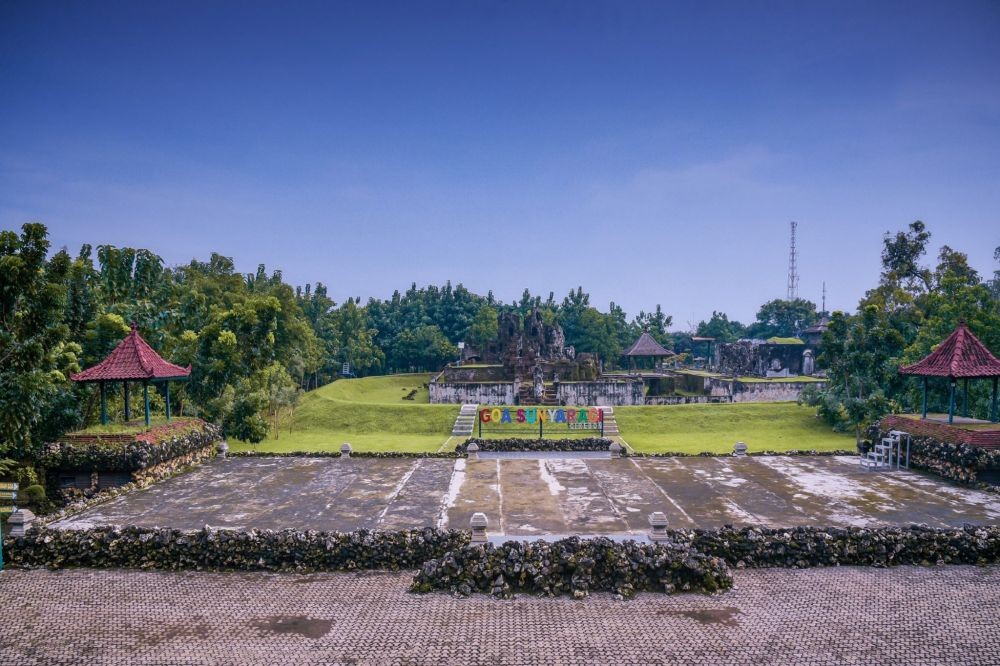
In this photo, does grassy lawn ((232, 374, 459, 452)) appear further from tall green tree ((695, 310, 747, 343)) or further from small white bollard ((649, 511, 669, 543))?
tall green tree ((695, 310, 747, 343))

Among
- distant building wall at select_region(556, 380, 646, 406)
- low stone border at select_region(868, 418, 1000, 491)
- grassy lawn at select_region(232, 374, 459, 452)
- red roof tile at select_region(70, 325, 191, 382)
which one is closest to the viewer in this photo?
low stone border at select_region(868, 418, 1000, 491)

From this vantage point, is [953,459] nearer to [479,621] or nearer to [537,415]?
[537,415]

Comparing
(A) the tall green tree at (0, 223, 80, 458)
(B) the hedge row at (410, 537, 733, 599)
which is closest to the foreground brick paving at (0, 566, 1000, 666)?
A: (B) the hedge row at (410, 537, 733, 599)

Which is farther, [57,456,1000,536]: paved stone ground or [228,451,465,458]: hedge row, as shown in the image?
[228,451,465,458]: hedge row

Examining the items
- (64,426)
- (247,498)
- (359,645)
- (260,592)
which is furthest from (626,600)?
(64,426)

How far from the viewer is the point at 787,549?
9.97m

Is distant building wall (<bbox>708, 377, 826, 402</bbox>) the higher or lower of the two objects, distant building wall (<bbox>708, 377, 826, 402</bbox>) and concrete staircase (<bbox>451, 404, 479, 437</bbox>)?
the higher

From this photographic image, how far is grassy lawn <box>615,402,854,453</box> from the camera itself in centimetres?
2280

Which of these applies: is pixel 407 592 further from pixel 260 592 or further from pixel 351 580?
pixel 260 592

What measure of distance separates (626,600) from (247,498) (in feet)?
30.8

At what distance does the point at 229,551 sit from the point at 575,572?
18.7ft

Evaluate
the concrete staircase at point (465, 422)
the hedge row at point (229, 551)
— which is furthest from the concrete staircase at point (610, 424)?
the hedge row at point (229, 551)

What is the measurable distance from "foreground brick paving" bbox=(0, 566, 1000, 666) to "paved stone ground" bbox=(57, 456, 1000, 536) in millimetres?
2559

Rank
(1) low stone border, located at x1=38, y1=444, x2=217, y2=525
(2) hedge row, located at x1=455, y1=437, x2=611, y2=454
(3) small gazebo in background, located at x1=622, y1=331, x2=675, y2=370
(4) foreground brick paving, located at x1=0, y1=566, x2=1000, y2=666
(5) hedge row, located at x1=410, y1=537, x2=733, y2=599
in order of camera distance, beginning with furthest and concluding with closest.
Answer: (3) small gazebo in background, located at x1=622, y1=331, x2=675, y2=370
(2) hedge row, located at x1=455, y1=437, x2=611, y2=454
(1) low stone border, located at x1=38, y1=444, x2=217, y2=525
(5) hedge row, located at x1=410, y1=537, x2=733, y2=599
(4) foreground brick paving, located at x1=0, y1=566, x2=1000, y2=666
